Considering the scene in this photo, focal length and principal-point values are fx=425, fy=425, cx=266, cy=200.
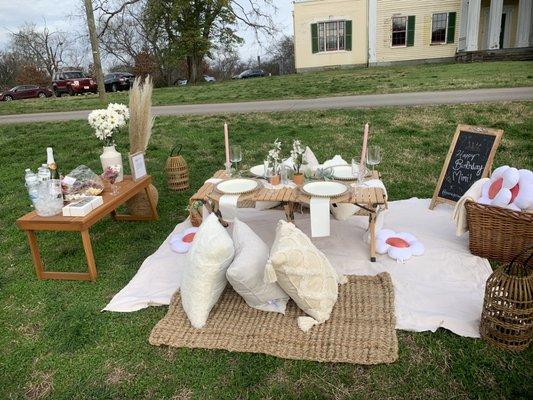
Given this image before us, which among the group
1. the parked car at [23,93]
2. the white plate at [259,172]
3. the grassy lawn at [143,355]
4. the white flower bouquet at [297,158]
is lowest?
the grassy lawn at [143,355]

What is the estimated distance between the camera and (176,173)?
194 inches

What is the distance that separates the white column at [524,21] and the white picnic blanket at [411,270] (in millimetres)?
A: 15979

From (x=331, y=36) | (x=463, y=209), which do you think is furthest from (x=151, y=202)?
(x=331, y=36)

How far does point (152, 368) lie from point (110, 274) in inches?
47.6

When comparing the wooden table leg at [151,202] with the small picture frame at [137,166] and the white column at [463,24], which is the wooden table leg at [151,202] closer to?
the small picture frame at [137,166]

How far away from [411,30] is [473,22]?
7.74 ft

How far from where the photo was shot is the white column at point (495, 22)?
16.4 m

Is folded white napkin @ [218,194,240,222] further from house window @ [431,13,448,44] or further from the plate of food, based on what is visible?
house window @ [431,13,448,44]

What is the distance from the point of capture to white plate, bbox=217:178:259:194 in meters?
3.14

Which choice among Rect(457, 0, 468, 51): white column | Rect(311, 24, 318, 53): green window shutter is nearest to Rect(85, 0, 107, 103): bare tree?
Rect(311, 24, 318, 53): green window shutter

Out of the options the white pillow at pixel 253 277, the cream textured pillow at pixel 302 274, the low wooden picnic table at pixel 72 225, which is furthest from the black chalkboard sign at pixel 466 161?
the low wooden picnic table at pixel 72 225

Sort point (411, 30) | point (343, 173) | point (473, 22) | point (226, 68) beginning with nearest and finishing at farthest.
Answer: point (343, 173) → point (473, 22) → point (411, 30) → point (226, 68)

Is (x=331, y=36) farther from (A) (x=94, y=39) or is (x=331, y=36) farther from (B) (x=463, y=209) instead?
(B) (x=463, y=209)

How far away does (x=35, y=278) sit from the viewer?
3.30 meters
